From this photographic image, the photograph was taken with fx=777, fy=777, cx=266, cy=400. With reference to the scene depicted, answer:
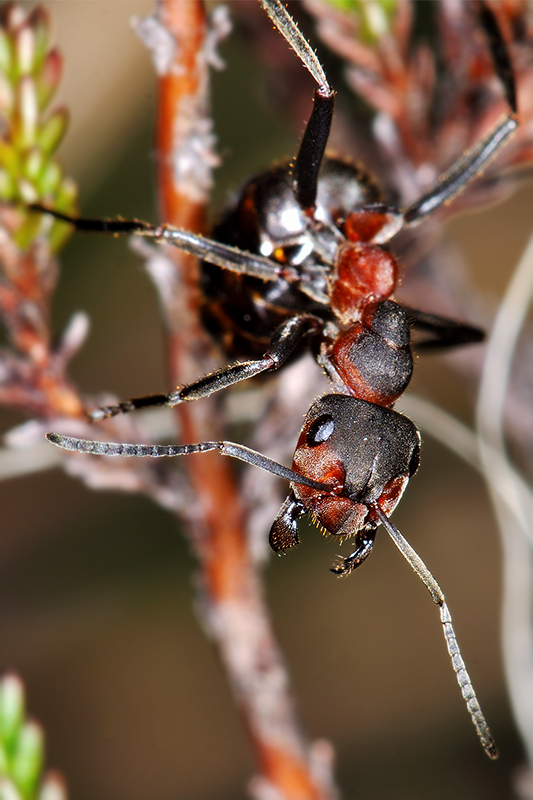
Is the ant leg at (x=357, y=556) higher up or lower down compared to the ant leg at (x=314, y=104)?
lower down

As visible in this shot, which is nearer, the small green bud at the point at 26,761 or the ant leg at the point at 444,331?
the small green bud at the point at 26,761

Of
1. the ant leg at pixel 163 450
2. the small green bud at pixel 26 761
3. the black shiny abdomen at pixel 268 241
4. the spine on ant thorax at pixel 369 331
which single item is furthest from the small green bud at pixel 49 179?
the small green bud at pixel 26 761

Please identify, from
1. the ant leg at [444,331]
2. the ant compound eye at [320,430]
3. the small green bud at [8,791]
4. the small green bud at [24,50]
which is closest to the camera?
the small green bud at [8,791]

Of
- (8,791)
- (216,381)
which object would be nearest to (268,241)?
(216,381)

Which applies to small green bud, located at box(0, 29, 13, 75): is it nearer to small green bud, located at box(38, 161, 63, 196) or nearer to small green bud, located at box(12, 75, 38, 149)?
small green bud, located at box(12, 75, 38, 149)

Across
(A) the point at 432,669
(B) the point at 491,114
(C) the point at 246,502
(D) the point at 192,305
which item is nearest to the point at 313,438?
(C) the point at 246,502

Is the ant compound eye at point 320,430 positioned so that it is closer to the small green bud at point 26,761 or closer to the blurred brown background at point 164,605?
the small green bud at point 26,761

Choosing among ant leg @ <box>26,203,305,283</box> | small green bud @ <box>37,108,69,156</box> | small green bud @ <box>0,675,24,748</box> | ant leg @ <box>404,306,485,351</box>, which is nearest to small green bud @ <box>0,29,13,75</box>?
small green bud @ <box>37,108,69,156</box>

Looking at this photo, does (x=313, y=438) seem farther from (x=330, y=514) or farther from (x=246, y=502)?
(x=246, y=502)
